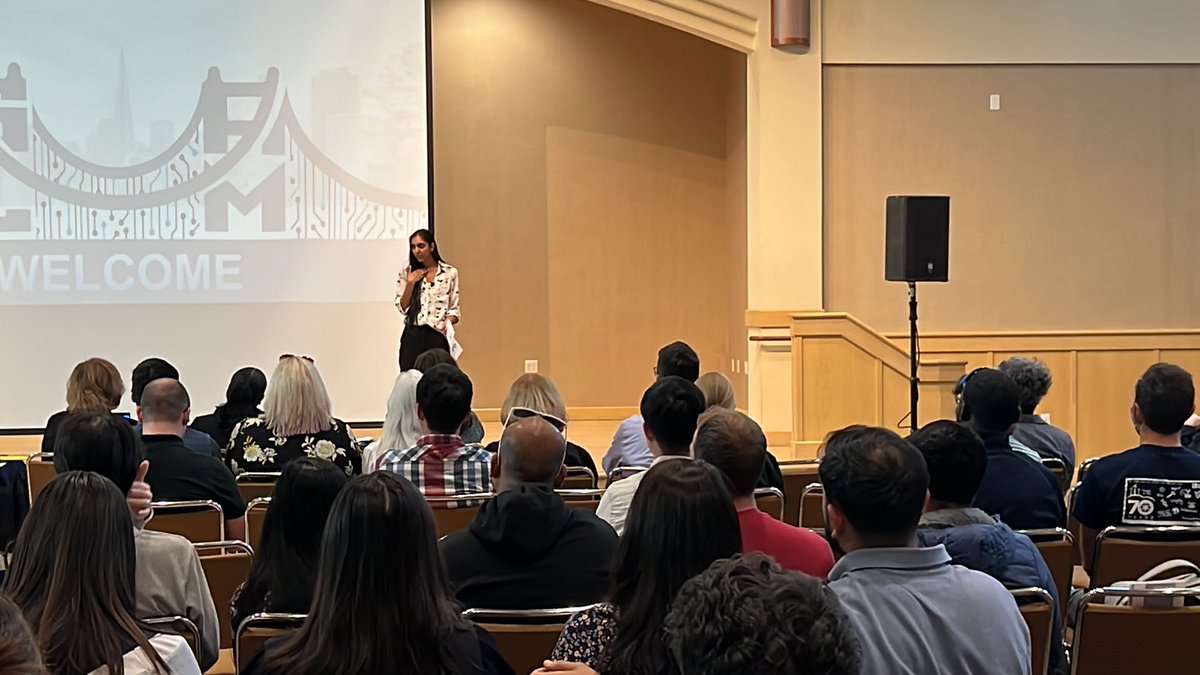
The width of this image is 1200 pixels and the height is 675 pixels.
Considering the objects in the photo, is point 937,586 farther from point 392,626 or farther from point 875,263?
point 875,263

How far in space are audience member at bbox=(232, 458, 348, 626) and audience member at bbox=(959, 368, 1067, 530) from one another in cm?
189

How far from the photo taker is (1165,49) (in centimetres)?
1014

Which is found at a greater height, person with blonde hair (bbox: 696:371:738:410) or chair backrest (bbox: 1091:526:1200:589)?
person with blonde hair (bbox: 696:371:738:410)

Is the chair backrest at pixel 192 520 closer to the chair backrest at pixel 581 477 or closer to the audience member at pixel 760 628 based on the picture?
the chair backrest at pixel 581 477

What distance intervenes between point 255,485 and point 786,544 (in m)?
2.42

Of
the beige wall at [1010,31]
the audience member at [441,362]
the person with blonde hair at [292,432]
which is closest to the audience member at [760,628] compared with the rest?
the person with blonde hair at [292,432]

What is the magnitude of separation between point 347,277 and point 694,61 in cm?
376

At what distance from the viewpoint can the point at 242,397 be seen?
5.93 m

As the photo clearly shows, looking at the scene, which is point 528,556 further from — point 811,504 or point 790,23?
point 790,23

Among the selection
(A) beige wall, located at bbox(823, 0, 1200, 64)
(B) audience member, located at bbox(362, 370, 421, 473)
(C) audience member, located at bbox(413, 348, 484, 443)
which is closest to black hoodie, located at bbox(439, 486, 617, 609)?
(B) audience member, located at bbox(362, 370, 421, 473)

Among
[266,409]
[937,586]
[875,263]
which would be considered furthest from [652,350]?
[937,586]

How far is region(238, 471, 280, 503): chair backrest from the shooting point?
483 cm

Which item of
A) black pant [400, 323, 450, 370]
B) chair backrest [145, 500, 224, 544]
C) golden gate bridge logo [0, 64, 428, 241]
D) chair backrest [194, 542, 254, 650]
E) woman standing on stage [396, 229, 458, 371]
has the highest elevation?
golden gate bridge logo [0, 64, 428, 241]

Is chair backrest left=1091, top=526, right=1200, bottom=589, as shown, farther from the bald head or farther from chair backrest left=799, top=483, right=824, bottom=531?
the bald head
